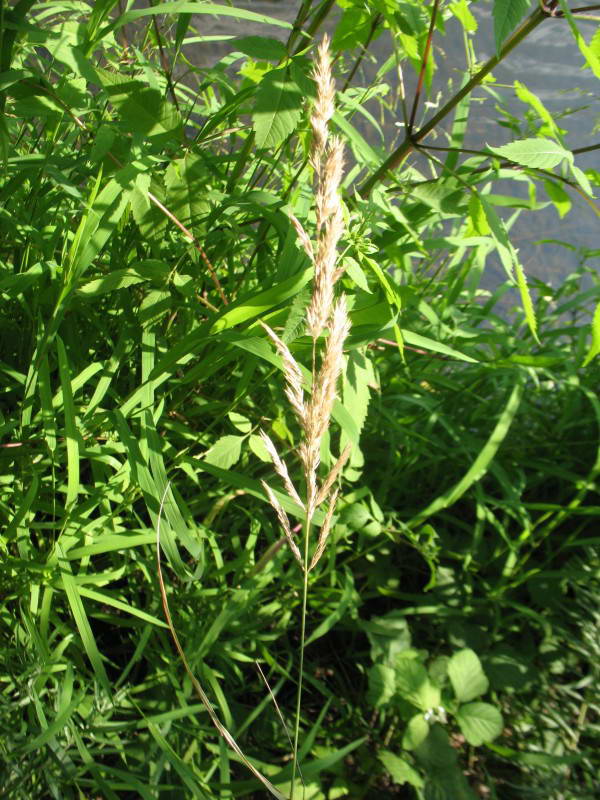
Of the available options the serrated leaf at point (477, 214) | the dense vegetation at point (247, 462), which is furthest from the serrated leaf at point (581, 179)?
the serrated leaf at point (477, 214)

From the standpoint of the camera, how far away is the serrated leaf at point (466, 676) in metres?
1.35

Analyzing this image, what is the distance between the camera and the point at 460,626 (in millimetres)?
1555

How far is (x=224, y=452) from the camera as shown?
1176mm

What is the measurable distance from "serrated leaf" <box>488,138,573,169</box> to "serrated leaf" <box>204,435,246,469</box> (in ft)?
1.89

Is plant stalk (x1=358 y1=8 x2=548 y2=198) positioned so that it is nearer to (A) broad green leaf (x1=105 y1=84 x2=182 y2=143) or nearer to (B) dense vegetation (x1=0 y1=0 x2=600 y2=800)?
(B) dense vegetation (x1=0 y1=0 x2=600 y2=800)

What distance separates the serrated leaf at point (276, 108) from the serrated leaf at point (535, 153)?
0.90 ft

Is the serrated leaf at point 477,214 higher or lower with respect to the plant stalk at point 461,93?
lower

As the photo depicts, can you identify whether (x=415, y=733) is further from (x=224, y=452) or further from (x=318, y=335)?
(x=318, y=335)

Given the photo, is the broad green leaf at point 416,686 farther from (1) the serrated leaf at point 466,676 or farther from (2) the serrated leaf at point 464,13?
(2) the serrated leaf at point 464,13

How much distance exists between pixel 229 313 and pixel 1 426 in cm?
40

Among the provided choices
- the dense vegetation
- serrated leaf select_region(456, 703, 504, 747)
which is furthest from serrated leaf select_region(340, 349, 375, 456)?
serrated leaf select_region(456, 703, 504, 747)

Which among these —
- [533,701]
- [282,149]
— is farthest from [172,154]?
[533,701]

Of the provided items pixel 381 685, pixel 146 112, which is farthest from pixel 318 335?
pixel 381 685

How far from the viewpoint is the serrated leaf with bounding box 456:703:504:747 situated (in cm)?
130
